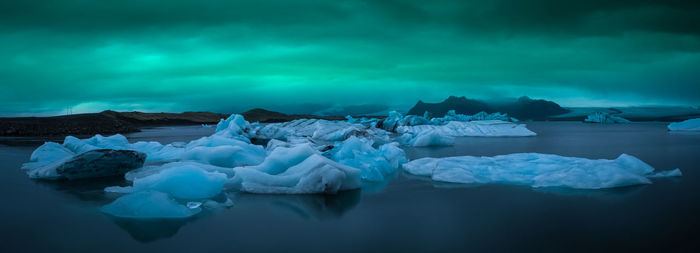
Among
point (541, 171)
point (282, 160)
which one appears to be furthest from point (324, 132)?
point (541, 171)

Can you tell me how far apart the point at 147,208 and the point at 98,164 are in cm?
297

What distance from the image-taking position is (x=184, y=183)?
4.45 metres

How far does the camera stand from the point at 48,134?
19969mm

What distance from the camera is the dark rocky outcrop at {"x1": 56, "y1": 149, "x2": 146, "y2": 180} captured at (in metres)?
5.73

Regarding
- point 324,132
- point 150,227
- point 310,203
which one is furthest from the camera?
point 324,132

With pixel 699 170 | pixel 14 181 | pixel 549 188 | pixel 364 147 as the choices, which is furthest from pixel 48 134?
pixel 699 170

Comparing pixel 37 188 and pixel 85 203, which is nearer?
pixel 85 203

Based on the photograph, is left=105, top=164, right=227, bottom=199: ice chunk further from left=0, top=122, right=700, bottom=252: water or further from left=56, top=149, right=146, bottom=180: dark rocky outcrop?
left=56, top=149, right=146, bottom=180: dark rocky outcrop

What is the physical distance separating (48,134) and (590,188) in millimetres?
23761

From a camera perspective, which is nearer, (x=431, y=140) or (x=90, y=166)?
(x=90, y=166)

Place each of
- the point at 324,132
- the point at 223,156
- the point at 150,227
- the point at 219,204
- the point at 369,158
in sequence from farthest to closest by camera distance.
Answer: the point at 324,132 < the point at 223,156 < the point at 369,158 < the point at 219,204 < the point at 150,227

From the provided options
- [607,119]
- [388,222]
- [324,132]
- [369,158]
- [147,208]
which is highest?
[607,119]

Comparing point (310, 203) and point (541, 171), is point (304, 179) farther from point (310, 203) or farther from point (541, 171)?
point (541, 171)

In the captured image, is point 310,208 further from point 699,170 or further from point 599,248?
point 699,170
